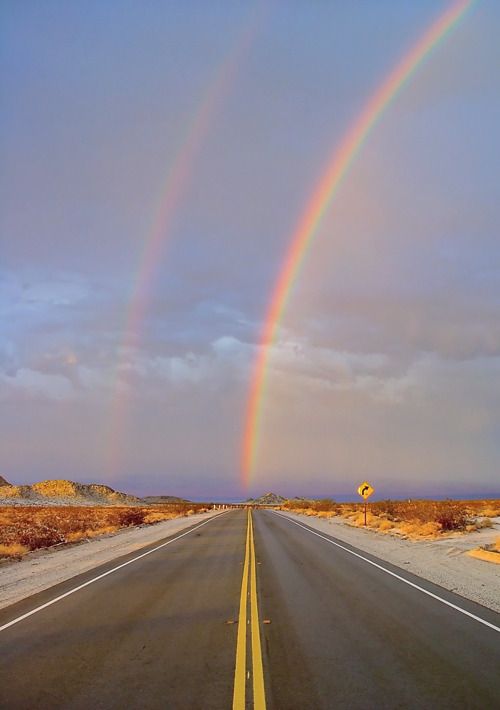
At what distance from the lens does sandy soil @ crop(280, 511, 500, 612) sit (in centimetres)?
1295

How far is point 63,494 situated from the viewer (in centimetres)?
15112

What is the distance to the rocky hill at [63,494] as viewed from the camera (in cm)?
13462

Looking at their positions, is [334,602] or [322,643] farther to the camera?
[334,602]

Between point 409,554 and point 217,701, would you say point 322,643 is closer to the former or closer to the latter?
point 217,701

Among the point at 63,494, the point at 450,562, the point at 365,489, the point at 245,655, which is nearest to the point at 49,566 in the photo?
the point at 450,562

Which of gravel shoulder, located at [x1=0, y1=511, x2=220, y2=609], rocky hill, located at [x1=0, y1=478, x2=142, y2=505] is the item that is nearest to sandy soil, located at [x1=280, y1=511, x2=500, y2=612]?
gravel shoulder, located at [x1=0, y1=511, x2=220, y2=609]

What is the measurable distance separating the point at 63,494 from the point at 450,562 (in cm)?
14783

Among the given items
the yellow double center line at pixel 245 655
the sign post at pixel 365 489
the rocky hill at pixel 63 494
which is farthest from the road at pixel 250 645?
the rocky hill at pixel 63 494

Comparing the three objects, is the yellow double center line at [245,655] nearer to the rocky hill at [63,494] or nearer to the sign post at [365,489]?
the sign post at [365,489]

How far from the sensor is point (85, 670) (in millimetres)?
6996

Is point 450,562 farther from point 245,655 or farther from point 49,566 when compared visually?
point 49,566

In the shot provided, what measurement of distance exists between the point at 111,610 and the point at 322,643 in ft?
15.2

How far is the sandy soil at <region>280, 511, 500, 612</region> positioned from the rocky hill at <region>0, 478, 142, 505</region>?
11639cm

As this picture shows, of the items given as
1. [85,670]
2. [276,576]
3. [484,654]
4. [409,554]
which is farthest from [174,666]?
[409,554]
